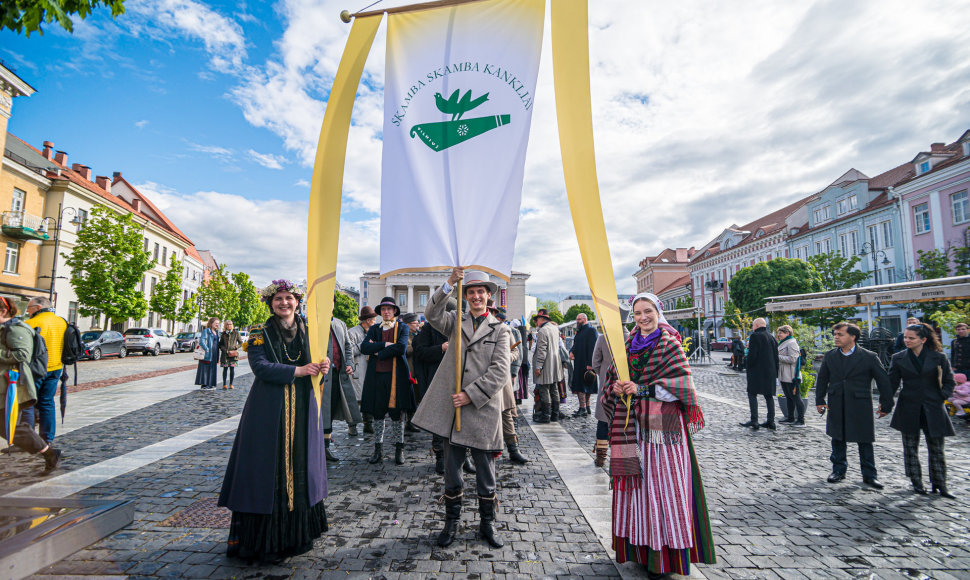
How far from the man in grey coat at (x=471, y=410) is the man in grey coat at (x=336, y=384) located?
236cm

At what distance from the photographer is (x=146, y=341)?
88.5 ft

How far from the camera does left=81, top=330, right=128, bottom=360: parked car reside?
71.0 ft

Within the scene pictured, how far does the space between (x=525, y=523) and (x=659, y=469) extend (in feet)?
4.43

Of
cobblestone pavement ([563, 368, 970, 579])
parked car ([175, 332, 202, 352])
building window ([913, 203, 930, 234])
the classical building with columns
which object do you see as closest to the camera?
cobblestone pavement ([563, 368, 970, 579])

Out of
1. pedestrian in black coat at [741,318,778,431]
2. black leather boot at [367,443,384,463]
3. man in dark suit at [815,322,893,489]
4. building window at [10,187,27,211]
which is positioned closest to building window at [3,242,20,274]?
building window at [10,187,27,211]

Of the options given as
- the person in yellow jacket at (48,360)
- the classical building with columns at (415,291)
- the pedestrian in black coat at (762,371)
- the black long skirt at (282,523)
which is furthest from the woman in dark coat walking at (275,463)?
the classical building with columns at (415,291)

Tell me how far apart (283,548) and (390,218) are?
2.42 metres

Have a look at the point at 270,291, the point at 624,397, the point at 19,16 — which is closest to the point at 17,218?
the point at 19,16

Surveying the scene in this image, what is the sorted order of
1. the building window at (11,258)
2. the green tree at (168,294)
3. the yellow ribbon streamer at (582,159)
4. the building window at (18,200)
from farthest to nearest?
1. the green tree at (168,294)
2. the building window at (18,200)
3. the building window at (11,258)
4. the yellow ribbon streamer at (582,159)

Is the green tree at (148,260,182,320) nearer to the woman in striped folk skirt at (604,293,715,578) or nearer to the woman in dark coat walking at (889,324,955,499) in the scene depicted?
the woman in striped folk skirt at (604,293,715,578)

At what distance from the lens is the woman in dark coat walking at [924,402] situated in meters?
4.80

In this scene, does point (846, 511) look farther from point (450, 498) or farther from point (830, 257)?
point (830, 257)

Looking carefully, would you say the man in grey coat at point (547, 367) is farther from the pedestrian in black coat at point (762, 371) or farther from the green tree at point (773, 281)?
the green tree at point (773, 281)

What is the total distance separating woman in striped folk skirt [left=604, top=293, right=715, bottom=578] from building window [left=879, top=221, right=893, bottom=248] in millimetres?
39850
